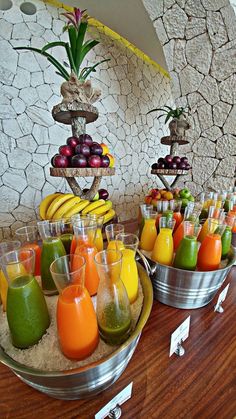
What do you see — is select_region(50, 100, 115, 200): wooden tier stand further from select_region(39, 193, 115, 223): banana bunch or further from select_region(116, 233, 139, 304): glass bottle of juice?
select_region(116, 233, 139, 304): glass bottle of juice

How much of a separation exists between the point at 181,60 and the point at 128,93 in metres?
1.37

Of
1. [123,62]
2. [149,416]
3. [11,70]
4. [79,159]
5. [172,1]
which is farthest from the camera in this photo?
[123,62]

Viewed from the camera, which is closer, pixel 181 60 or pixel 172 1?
pixel 172 1

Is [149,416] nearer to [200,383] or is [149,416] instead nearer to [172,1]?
[200,383]

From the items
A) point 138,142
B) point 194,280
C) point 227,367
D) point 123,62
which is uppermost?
point 123,62

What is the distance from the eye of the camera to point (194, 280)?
0.46 m

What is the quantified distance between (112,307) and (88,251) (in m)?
0.13

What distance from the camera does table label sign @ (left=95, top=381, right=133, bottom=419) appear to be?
0.96 ft

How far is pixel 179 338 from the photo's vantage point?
0.42 metres

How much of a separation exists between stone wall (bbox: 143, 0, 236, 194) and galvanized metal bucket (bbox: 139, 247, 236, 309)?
1520 millimetres

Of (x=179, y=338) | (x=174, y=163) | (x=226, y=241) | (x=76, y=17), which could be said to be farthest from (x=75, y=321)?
(x=174, y=163)

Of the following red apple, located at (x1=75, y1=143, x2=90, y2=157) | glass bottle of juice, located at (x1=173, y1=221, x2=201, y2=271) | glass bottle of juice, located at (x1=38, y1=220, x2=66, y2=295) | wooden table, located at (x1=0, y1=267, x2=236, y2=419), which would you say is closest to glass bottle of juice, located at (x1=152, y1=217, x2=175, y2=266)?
glass bottle of juice, located at (x1=173, y1=221, x2=201, y2=271)

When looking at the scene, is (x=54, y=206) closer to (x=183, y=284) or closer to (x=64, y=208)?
(x=64, y=208)

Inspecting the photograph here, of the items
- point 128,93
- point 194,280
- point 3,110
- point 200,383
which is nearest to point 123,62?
point 128,93
